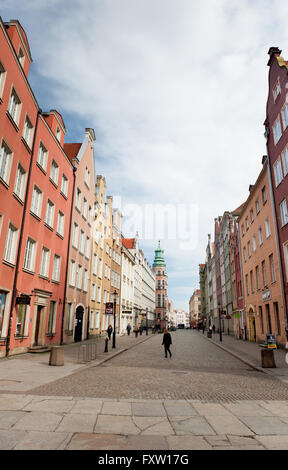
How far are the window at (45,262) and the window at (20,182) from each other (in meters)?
4.95

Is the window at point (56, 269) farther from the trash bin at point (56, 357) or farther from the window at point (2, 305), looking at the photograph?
the trash bin at point (56, 357)

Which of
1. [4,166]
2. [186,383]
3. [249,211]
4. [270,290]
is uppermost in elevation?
[249,211]

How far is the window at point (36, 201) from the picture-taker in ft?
69.9

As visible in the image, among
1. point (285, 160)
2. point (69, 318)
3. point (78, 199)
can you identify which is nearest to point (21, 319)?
point (69, 318)

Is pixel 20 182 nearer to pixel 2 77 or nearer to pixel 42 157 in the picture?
pixel 42 157

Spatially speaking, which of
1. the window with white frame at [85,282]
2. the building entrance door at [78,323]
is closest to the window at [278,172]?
the window with white frame at [85,282]

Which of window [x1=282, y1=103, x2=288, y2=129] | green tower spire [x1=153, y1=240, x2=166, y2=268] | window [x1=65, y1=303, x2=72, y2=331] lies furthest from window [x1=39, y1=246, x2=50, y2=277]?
green tower spire [x1=153, y1=240, x2=166, y2=268]

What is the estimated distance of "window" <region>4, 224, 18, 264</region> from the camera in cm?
1781

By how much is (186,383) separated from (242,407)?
12.0 feet

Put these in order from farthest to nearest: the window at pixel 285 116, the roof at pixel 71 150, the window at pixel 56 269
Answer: the roof at pixel 71 150 → the window at pixel 56 269 → the window at pixel 285 116

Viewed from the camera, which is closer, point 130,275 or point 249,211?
point 249,211
